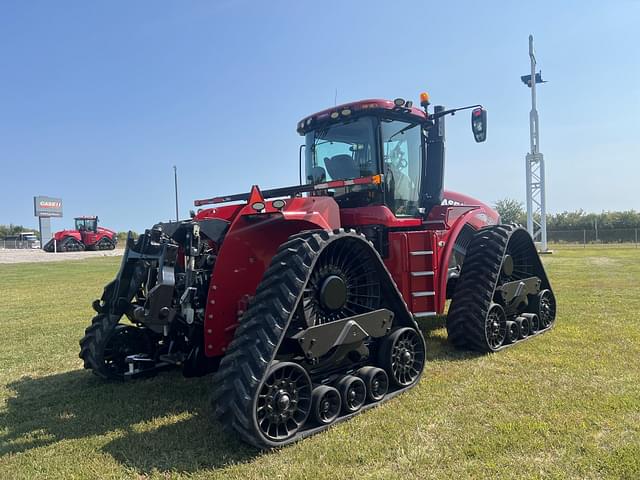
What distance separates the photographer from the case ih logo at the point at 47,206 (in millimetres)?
54969

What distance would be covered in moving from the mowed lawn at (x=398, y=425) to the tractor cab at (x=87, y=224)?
40807 mm

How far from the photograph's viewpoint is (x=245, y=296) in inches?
171

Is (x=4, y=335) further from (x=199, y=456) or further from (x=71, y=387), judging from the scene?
(x=199, y=456)

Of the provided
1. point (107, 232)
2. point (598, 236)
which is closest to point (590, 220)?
point (598, 236)

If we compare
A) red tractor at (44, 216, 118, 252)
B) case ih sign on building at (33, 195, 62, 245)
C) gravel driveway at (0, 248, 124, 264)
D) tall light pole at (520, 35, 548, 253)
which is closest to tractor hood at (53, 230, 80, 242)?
red tractor at (44, 216, 118, 252)

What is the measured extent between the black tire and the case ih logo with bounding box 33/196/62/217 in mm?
57811

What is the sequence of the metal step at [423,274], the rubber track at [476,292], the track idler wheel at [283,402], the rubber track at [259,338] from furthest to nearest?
the rubber track at [476,292] → the metal step at [423,274] → the track idler wheel at [283,402] → the rubber track at [259,338]

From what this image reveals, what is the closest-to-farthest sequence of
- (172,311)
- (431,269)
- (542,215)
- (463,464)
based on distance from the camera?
(463,464) < (172,311) < (431,269) < (542,215)

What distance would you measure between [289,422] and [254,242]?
1561 mm

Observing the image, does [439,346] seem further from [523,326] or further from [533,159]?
[533,159]

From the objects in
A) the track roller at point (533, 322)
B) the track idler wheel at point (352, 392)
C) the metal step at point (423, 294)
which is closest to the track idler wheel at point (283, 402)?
the track idler wheel at point (352, 392)

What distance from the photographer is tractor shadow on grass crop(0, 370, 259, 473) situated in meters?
3.44

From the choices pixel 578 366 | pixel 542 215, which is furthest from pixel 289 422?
pixel 542 215

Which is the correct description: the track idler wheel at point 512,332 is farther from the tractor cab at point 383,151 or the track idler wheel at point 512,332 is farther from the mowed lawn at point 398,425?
the tractor cab at point 383,151
